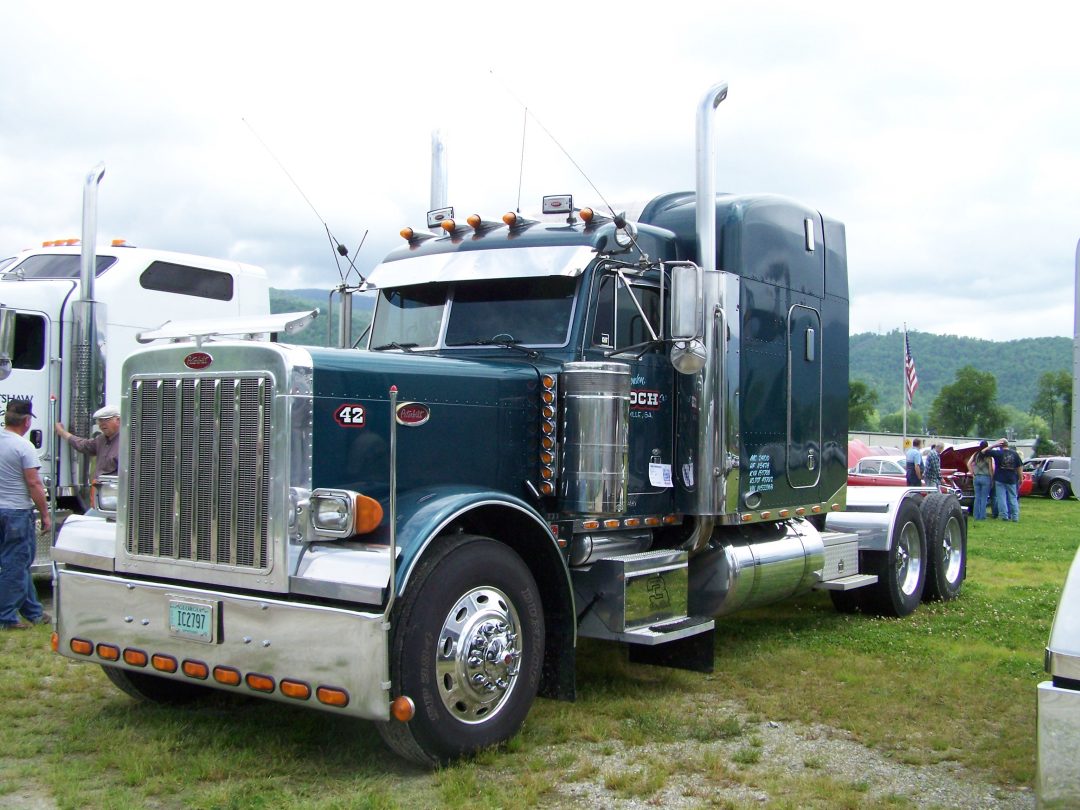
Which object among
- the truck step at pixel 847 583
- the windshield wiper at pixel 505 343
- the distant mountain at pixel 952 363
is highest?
the distant mountain at pixel 952 363

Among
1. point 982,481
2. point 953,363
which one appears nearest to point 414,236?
point 982,481

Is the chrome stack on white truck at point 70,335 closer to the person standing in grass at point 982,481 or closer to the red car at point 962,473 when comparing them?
the person standing in grass at point 982,481

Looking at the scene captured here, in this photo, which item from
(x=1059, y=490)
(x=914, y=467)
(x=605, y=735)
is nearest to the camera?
(x=605, y=735)

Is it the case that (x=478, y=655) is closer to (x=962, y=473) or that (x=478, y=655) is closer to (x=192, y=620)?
(x=192, y=620)

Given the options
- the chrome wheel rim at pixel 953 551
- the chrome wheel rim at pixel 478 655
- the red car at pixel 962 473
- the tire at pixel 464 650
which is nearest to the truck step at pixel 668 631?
the tire at pixel 464 650

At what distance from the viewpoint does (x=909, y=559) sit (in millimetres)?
10203

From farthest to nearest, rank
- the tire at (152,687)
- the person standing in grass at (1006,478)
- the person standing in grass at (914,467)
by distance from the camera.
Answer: the person standing in grass at (1006,478) → the person standing in grass at (914,467) → the tire at (152,687)

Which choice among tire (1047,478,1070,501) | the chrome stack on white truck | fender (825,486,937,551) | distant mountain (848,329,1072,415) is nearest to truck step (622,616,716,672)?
fender (825,486,937,551)

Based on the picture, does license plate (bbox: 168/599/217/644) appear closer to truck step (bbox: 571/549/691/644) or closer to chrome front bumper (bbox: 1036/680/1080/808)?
truck step (bbox: 571/549/691/644)

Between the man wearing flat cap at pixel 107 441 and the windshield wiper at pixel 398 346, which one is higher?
the windshield wiper at pixel 398 346

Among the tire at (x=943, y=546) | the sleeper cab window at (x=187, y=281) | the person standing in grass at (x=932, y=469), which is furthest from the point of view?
the person standing in grass at (x=932, y=469)

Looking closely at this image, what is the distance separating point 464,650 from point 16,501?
4.52 metres

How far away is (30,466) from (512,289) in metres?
4.01

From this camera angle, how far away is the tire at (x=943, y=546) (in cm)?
1035
